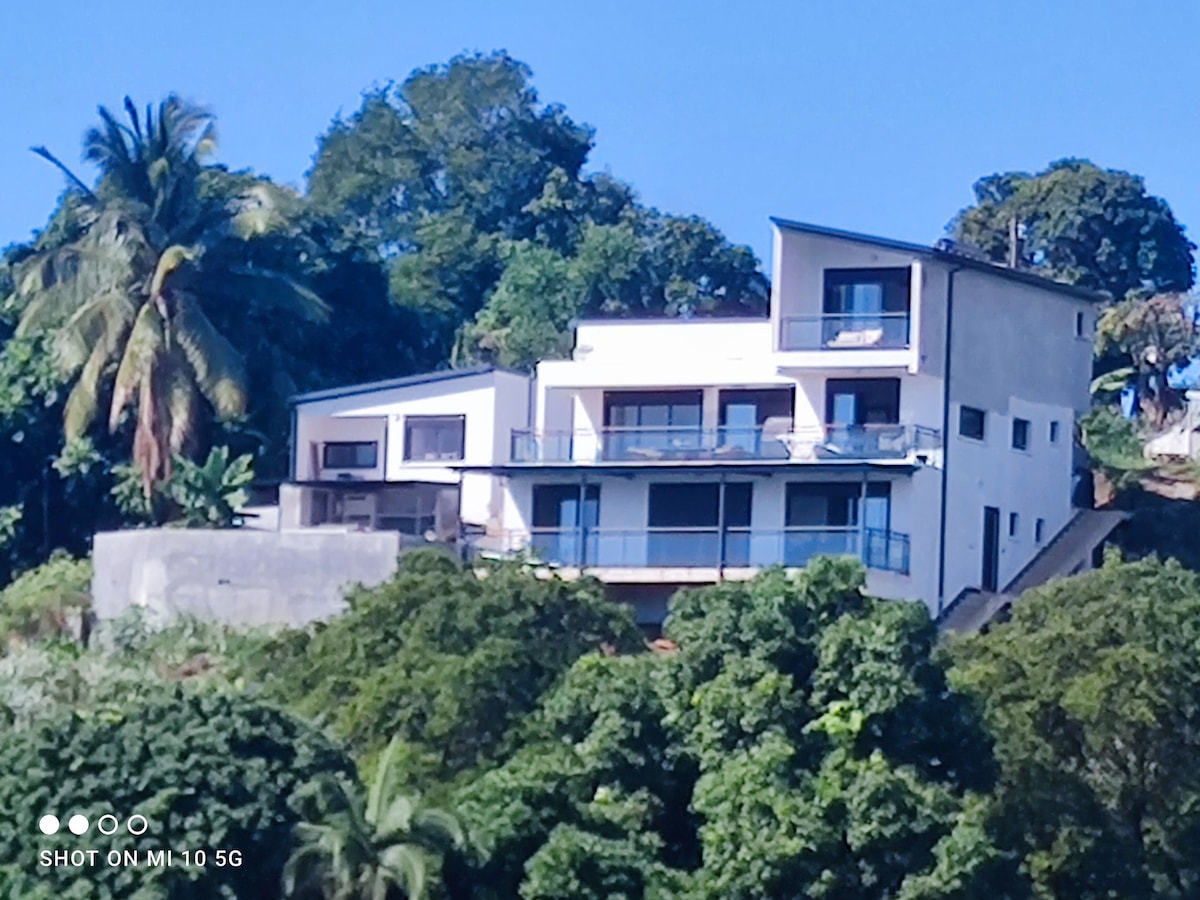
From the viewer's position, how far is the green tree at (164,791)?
3534cm

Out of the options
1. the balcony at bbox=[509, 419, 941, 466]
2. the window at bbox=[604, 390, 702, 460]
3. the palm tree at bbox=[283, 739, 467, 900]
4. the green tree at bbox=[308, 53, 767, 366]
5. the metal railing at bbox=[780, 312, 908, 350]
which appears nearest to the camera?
the palm tree at bbox=[283, 739, 467, 900]

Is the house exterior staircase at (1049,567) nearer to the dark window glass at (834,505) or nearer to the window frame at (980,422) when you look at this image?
the dark window glass at (834,505)

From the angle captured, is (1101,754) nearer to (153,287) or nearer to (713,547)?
(713,547)

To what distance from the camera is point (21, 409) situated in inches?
2354

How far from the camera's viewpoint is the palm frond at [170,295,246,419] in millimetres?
57906

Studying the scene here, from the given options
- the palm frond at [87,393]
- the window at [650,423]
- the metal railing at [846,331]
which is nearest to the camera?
the metal railing at [846,331]

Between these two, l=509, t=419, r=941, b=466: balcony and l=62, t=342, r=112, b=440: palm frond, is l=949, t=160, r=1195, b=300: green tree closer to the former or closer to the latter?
l=509, t=419, r=941, b=466: balcony

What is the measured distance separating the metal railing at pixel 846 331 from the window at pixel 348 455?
893 centimetres

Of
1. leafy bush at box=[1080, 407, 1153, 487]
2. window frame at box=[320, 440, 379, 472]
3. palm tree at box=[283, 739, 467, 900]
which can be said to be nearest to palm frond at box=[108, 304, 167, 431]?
window frame at box=[320, 440, 379, 472]

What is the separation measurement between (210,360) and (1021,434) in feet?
50.0

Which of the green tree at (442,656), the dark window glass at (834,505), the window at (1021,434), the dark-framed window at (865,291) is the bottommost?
the green tree at (442,656)

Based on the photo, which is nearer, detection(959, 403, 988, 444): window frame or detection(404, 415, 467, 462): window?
detection(959, 403, 988, 444): window frame

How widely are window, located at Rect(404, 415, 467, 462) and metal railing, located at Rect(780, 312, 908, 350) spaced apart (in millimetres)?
6662

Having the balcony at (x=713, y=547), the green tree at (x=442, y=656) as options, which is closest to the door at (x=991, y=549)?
the balcony at (x=713, y=547)
